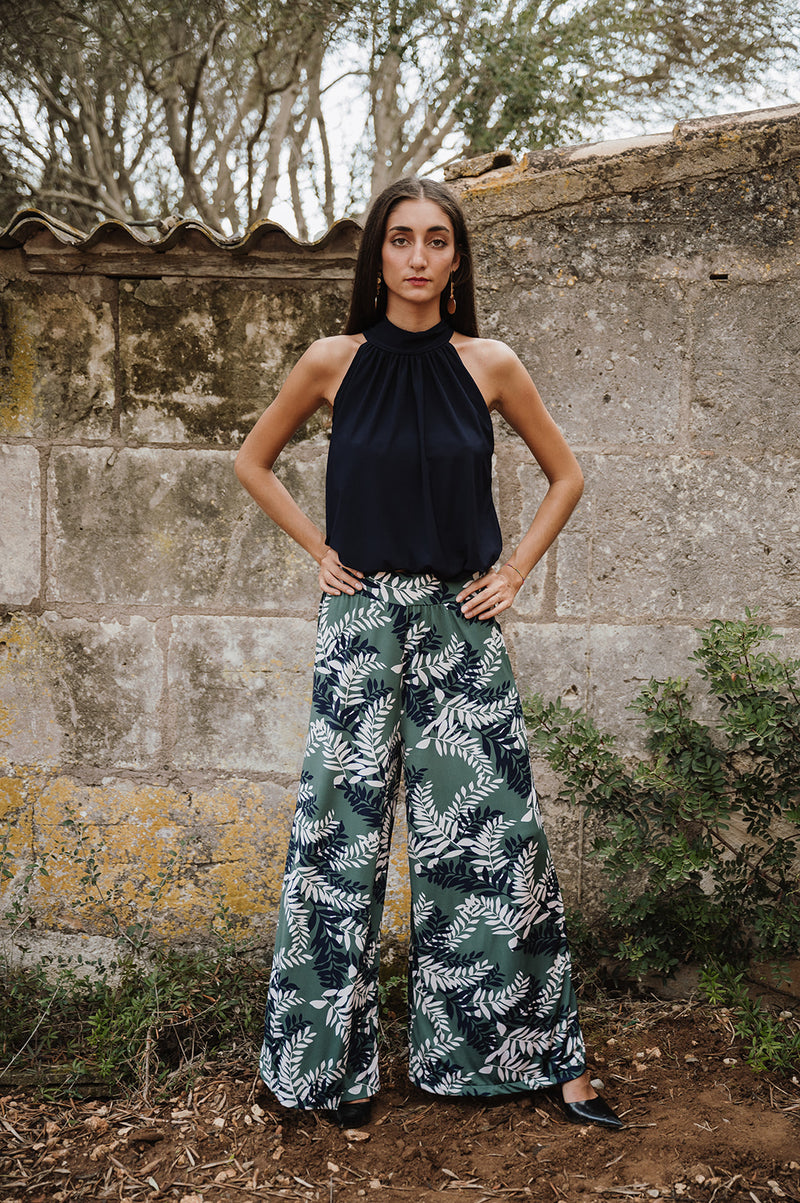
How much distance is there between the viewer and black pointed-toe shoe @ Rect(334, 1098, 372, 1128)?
6.91 feet

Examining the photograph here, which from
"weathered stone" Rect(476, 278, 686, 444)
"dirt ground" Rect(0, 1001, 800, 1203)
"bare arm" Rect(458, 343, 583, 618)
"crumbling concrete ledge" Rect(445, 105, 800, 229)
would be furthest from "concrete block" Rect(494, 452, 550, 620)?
"dirt ground" Rect(0, 1001, 800, 1203)

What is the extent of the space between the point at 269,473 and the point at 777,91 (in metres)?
7.33

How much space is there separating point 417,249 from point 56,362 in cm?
128

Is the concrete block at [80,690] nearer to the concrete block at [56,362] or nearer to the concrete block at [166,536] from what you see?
the concrete block at [166,536]

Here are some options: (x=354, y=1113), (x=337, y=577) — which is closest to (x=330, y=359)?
(x=337, y=577)

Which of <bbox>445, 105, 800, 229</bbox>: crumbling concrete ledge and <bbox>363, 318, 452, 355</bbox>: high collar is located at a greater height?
<bbox>445, 105, 800, 229</bbox>: crumbling concrete ledge

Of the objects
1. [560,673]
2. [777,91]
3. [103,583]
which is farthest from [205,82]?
[560,673]

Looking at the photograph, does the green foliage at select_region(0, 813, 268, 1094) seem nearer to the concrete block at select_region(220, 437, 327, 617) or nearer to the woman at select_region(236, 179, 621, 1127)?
the woman at select_region(236, 179, 621, 1127)

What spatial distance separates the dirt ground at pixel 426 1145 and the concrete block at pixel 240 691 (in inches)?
33.0

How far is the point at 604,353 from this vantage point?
100 inches

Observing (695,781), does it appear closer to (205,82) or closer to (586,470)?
(586,470)

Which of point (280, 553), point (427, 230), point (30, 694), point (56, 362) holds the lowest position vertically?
point (30, 694)

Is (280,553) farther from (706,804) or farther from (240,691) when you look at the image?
(706,804)

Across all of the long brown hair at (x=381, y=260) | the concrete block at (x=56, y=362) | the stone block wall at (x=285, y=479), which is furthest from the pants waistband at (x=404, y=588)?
the concrete block at (x=56, y=362)
